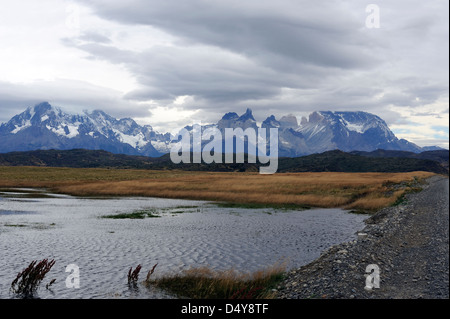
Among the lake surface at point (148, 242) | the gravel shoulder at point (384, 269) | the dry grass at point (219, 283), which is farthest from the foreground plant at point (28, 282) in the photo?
the gravel shoulder at point (384, 269)

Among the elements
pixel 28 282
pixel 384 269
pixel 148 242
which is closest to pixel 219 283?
pixel 28 282

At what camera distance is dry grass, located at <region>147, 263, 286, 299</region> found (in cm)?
1756

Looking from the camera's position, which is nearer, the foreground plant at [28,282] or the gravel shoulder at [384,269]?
the gravel shoulder at [384,269]

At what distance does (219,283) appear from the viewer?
61.5ft

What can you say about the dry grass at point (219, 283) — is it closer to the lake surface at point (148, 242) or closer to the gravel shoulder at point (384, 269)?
the gravel shoulder at point (384, 269)

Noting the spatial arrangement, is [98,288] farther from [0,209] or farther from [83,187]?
[83,187]

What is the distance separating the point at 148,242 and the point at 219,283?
518 inches

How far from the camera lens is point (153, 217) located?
146 ft

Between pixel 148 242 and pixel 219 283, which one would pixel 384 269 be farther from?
pixel 148 242

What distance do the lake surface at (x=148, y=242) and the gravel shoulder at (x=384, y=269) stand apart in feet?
10.1

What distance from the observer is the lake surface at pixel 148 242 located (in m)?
20.6

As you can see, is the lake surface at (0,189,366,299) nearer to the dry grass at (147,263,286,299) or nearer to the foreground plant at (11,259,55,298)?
the foreground plant at (11,259,55,298)

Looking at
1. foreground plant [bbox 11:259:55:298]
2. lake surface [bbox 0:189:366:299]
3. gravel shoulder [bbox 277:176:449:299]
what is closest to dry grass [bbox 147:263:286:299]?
gravel shoulder [bbox 277:176:449:299]
